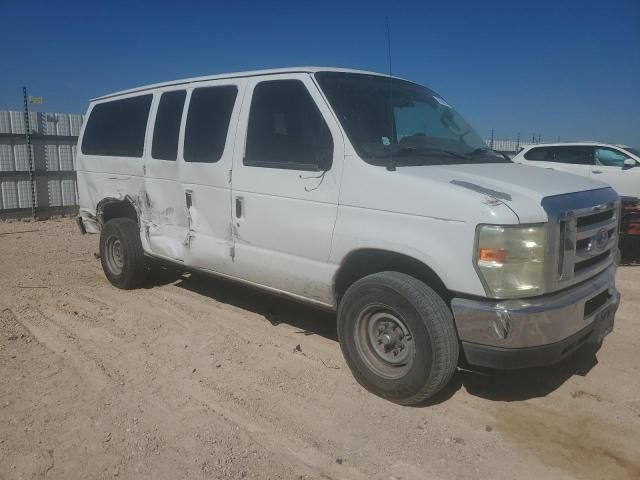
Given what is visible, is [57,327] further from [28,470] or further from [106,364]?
[28,470]

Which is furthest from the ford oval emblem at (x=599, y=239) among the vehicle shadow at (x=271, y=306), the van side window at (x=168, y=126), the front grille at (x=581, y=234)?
the van side window at (x=168, y=126)

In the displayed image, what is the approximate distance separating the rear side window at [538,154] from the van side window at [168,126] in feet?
30.2

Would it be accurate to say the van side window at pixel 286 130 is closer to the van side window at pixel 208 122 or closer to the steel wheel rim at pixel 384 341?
the van side window at pixel 208 122

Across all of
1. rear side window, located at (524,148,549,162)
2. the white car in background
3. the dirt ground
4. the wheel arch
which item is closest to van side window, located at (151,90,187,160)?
the dirt ground

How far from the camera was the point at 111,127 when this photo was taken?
5.93m

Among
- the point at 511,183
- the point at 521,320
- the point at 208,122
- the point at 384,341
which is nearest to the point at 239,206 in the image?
the point at 208,122

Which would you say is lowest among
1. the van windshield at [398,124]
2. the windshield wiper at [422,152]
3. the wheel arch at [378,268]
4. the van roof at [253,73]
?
the wheel arch at [378,268]

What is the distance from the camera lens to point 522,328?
9.55ft

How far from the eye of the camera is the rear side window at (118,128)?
548 cm

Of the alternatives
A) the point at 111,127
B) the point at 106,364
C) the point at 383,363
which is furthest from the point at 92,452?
the point at 111,127

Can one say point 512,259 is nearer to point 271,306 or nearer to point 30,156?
point 271,306

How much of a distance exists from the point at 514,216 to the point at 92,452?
2671mm

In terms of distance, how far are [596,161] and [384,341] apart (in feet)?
32.7

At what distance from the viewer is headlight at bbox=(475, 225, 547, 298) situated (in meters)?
2.88
